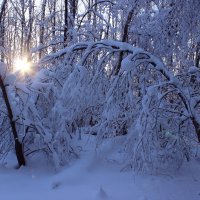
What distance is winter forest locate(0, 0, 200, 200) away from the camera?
19.7 ft

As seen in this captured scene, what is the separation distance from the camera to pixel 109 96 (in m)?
6.04

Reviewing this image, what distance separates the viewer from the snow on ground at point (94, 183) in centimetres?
604

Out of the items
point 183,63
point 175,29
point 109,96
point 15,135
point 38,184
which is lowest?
point 38,184

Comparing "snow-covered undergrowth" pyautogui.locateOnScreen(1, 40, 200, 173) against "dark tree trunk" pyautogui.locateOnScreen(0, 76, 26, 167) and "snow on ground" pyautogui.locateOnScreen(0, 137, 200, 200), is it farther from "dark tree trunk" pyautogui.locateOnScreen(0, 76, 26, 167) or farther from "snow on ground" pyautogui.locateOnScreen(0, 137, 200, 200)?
"snow on ground" pyautogui.locateOnScreen(0, 137, 200, 200)

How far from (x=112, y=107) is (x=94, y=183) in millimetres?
1430

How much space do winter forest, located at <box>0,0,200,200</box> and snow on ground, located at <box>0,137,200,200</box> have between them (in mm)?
42

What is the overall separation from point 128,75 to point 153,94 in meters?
0.51

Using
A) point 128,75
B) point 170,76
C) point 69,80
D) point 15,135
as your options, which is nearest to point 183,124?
point 170,76

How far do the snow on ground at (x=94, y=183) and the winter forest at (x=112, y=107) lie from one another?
1.7 inches

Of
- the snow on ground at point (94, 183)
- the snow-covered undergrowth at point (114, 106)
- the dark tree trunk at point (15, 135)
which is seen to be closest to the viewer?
the snow-covered undergrowth at point (114, 106)

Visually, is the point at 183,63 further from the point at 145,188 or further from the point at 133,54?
the point at 145,188

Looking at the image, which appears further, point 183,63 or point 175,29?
point 183,63

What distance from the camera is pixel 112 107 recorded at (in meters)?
6.01

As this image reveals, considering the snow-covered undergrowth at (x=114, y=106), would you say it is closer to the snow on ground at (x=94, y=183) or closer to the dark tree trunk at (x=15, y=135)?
the dark tree trunk at (x=15, y=135)
